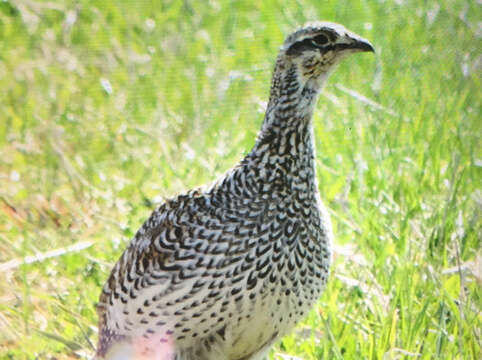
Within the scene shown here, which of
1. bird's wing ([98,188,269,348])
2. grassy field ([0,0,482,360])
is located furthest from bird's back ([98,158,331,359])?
grassy field ([0,0,482,360])

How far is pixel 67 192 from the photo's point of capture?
490 cm

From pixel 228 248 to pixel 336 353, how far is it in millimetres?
593

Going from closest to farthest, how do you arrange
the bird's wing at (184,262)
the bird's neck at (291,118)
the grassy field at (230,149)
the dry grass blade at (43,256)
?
the bird's wing at (184,262) → the bird's neck at (291,118) → the grassy field at (230,149) → the dry grass blade at (43,256)

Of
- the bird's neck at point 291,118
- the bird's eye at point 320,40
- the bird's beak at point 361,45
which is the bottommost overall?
the bird's neck at point 291,118

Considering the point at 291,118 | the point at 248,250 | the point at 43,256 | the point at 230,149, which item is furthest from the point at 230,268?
the point at 230,149

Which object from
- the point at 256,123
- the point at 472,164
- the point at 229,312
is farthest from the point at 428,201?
the point at 229,312

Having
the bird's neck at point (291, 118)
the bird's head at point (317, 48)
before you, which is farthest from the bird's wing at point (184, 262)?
the bird's head at point (317, 48)

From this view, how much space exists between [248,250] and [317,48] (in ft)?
2.43

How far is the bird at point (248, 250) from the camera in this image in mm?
3168

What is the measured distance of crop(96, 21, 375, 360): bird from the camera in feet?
10.4

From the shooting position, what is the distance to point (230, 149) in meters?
4.98

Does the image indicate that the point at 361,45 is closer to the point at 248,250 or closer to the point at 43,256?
the point at 248,250

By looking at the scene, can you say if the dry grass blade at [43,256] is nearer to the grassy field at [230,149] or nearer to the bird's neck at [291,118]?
the grassy field at [230,149]

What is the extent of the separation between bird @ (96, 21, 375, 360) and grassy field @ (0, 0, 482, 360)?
1.22 ft
